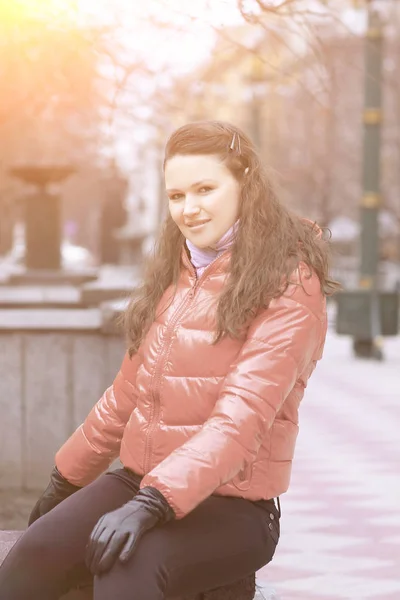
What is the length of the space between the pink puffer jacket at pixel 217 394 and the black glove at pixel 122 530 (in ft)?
0.15

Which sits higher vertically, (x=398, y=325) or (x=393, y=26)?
(x=393, y=26)

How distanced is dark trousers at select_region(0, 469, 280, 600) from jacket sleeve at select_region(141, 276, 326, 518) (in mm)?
109

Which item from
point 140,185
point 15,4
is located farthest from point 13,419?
point 140,185

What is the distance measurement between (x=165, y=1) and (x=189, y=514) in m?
2.57

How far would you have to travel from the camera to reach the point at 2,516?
530 cm

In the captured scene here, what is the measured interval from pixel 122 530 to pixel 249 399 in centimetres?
46

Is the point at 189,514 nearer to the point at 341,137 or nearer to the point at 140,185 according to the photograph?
the point at 341,137

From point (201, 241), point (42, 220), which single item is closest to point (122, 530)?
point (201, 241)

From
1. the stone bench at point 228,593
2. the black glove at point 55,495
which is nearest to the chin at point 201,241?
the black glove at point 55,495

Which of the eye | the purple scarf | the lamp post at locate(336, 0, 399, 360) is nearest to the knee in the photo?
the purple scarf

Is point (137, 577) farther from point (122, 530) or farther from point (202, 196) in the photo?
point (202, 196)

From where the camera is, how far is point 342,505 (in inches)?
238

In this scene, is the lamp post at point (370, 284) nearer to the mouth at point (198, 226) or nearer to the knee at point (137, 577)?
the mouth at point (198, 226)

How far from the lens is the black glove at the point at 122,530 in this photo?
2.56 metres
